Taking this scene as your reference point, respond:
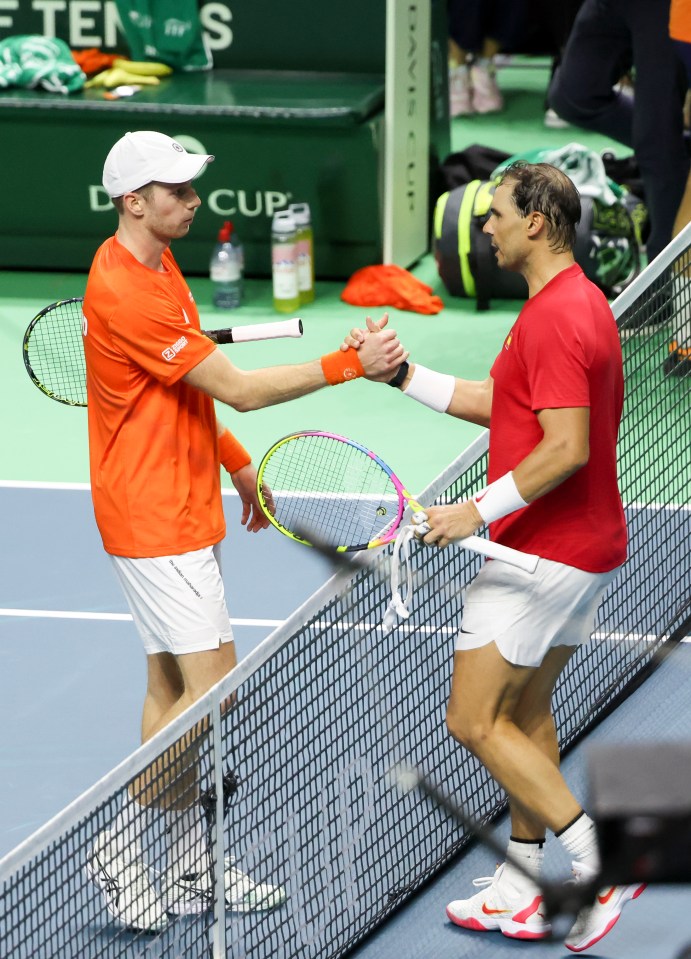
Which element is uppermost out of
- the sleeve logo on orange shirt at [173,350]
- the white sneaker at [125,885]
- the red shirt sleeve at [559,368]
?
the red shirt sleeve at [559,368]

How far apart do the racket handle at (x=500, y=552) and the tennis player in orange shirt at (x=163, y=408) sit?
68cm

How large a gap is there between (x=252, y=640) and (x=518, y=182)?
2506mm

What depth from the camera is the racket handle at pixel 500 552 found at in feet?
11.8

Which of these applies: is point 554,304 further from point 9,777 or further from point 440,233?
point 440,233

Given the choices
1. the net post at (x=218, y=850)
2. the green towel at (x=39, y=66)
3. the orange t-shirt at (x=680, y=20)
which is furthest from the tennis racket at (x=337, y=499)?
the green towel at (x=39, y=66)

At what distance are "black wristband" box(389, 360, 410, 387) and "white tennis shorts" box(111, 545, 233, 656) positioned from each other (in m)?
0.68

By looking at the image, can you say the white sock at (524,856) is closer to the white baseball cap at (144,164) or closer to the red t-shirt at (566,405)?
the red t-shirt at (566,405)

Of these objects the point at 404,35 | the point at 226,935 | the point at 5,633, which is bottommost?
the point at 5,633

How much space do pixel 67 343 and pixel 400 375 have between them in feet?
11.0

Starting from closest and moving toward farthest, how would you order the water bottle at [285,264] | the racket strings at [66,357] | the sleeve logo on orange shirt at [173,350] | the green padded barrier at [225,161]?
the sleeve logo on orange shirt at [173,350] < the racket strings at [66,357] < the water bottle at [285,264] < the green padded barrier at [225,161]

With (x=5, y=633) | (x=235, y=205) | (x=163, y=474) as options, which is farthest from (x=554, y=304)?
(x=235, y=205)

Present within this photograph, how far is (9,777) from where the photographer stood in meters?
4.92

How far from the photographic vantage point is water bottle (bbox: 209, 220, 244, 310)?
367 inches

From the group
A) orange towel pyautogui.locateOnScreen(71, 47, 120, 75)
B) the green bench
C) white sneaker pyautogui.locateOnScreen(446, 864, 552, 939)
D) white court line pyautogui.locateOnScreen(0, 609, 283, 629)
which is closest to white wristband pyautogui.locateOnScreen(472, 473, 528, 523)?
white sneaker pyautogui.locateOnScreen(446, 864, 552, 939)
